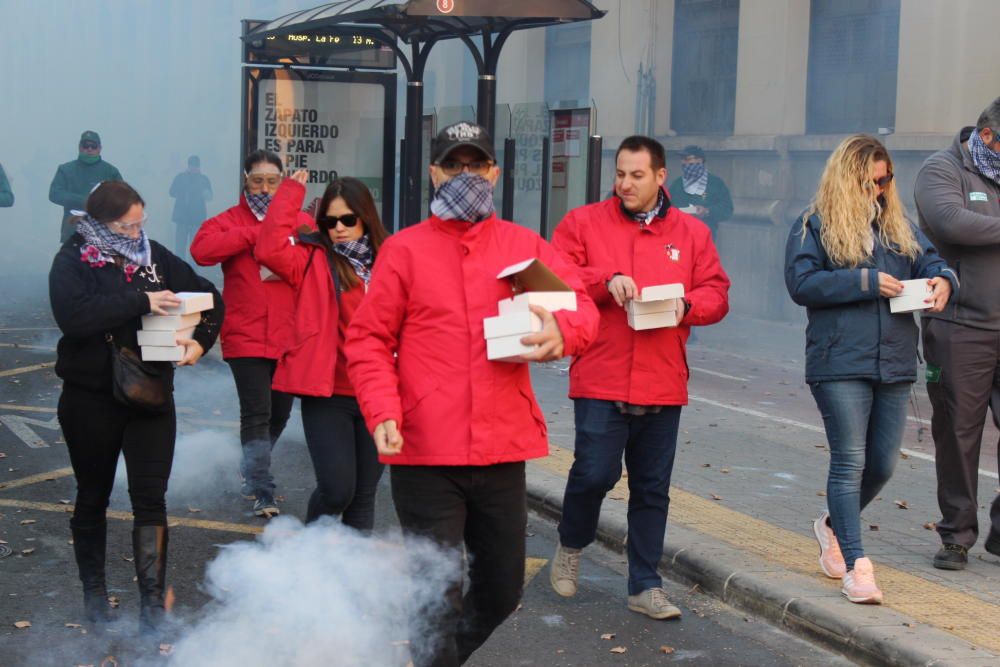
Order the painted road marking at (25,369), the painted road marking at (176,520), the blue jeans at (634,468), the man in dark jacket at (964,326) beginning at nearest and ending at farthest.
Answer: the blue jeans at (634,468) < the man in dark jacket at (964,326) < the painted road marking at (176,520) < the painted road marking at (25,369)

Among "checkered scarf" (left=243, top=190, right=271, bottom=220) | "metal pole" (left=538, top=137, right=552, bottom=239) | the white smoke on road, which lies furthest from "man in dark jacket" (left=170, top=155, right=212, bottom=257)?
the white smoke on road

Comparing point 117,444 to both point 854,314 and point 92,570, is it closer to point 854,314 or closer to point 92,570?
point 92,570

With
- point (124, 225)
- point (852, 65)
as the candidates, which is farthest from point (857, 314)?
point (852, 65)

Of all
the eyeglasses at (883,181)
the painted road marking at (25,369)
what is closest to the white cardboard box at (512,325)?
the eyeglasses at (883,181)

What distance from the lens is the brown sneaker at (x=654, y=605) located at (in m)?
5.40

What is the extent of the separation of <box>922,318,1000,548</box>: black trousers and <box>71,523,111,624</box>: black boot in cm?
338

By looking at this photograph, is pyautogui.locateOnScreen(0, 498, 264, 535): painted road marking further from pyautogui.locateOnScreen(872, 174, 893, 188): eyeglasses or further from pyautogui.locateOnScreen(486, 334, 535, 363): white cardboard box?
pyautogui.locateOnScreen(872, 174, 893, 188): eyeglasses

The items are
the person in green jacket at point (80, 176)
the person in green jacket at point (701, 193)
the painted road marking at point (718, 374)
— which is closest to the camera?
the painted road marking at point (718, 374)

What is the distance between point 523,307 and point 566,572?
2144mm

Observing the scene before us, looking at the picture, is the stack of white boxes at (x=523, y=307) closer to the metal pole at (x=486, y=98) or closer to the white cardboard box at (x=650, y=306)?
the white cardboard box at (x=650, y=306)

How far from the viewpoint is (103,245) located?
16.2 feet

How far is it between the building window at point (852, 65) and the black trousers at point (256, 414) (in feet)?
34.7

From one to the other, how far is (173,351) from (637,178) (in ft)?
5.82

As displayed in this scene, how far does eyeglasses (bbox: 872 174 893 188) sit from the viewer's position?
5383mm
